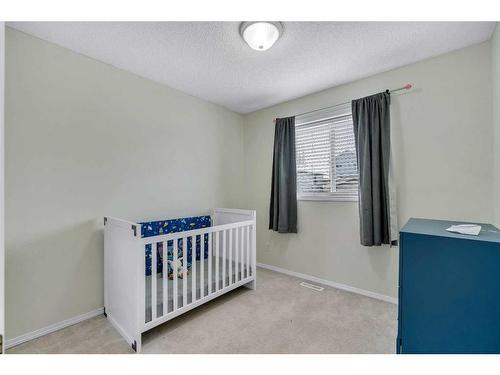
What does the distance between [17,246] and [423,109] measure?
11.3 feet

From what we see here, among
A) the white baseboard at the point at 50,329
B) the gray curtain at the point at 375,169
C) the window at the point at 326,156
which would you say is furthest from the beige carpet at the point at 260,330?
the window at the point at 326,156

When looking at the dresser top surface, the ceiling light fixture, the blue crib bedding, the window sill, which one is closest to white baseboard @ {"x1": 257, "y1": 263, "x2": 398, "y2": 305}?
the window sill

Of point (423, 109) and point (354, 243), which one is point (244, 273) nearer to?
point (354, 243)

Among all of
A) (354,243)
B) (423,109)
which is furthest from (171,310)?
(423,109)

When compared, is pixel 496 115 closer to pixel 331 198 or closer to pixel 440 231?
pixel 440 231

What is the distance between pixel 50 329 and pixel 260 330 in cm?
162

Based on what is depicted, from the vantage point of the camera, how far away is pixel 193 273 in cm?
202

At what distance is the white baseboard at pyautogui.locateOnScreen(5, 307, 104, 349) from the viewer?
168 cm

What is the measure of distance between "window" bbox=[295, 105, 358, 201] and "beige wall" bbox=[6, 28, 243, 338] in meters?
1.52

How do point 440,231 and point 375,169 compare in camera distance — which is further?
point 375,169

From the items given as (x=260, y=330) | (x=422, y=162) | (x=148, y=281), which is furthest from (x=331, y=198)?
(x=148, y=281)

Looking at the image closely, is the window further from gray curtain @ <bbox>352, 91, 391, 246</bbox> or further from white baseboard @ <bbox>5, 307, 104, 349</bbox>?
white baseboard @ <bbox>5, 307, 104, 349</bbox>

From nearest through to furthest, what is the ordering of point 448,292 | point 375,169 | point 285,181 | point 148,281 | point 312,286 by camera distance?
1. point 448,292
2. point 148,281
3. point 375,169
4. point 312,286
5. point 285,181
